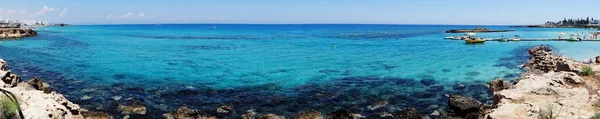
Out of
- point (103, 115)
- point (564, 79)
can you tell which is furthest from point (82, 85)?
point (564, 79)

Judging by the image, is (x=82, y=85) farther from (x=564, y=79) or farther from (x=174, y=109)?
(x=564, y=79)

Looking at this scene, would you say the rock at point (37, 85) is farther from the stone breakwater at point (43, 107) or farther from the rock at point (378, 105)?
the rock at point (378, 105)

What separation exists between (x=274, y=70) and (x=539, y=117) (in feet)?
89.2

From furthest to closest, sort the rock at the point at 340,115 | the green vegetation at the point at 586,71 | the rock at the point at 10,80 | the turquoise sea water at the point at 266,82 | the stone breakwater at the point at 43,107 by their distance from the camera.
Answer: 1. the green vegetation at the point at 586,71
2. the turquoise sea water at the point at 266,82
3. the rock at the point at 10,80
4. the rock at the point at 340,115
5. the stone breakwater at the point at 43,107

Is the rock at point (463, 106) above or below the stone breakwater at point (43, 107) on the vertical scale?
below

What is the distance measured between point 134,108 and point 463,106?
18.9 m

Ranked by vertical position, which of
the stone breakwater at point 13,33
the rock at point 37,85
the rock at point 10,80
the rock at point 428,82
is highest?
the stone breakwater at point 13,33

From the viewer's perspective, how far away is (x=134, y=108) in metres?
22.2

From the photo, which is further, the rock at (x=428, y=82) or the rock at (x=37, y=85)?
the rock at (x=428, y=82)

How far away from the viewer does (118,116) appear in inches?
822

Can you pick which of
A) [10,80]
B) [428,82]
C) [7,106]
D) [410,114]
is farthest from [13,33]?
[410,114]

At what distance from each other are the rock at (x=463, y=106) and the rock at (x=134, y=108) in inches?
702

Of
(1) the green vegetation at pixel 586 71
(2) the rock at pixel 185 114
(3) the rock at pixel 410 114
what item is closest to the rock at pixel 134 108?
(2) the rock at pixel 185 114

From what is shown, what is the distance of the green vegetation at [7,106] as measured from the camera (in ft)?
45.0
